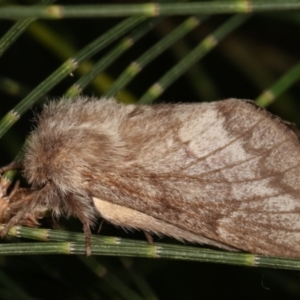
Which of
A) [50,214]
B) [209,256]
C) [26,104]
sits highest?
[26,104]

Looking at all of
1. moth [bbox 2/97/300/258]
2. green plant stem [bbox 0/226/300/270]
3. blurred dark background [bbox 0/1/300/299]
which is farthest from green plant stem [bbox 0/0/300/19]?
blurred dark background [bbox 0/1/300/299]

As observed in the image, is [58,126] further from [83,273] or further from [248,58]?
[248,58]

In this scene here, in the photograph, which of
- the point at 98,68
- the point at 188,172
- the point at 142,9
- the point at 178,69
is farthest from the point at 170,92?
the point at 142,9

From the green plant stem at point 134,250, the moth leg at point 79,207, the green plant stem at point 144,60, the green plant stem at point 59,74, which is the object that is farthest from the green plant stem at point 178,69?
the green plant stem at point 134,250

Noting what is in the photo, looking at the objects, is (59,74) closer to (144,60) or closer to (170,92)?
(144,60)

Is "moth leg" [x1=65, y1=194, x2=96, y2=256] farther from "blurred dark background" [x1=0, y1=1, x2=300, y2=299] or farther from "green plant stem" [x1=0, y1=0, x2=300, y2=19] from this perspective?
"green plant stem" [x1=0, y1=0, x2=300, y2=19]

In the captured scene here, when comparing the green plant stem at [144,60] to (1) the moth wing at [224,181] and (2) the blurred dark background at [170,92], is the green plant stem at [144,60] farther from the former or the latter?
(2) the blurred dark background at [170,92]

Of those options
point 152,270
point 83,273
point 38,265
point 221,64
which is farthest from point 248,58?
point 38,265
